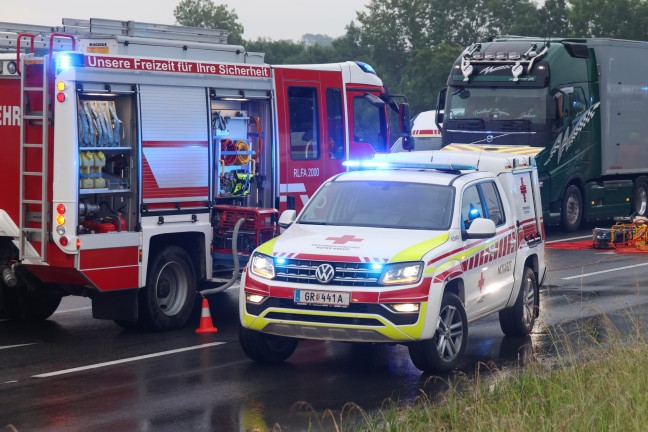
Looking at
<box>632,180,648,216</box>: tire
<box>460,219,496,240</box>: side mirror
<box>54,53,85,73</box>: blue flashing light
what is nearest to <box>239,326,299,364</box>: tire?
<box>460,219,496,240</box>: side mirror

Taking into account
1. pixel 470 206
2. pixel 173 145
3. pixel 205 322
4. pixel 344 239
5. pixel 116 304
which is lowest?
pixel 205 322

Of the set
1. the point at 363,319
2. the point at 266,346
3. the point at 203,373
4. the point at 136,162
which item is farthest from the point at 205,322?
the point at 363,319

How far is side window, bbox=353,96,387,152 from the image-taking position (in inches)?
682

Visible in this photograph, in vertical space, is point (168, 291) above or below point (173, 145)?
below

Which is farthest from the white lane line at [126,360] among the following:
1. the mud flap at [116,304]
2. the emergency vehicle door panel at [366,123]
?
the emergency vehicle door panel at [366,123]

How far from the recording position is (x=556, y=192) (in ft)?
85.4

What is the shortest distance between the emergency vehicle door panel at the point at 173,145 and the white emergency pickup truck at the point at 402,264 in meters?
1.92

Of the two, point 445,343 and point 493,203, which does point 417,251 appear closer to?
point 445,343

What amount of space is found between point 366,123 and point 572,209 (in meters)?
10.4

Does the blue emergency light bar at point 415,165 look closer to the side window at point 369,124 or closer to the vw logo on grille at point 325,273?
the vw logo on grille at point 325,273

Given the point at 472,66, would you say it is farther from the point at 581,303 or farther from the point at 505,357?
the point at 505,357

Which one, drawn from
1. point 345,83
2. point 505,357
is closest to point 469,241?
point 505,357

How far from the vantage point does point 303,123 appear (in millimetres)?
16047

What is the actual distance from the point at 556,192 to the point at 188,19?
9390cm
